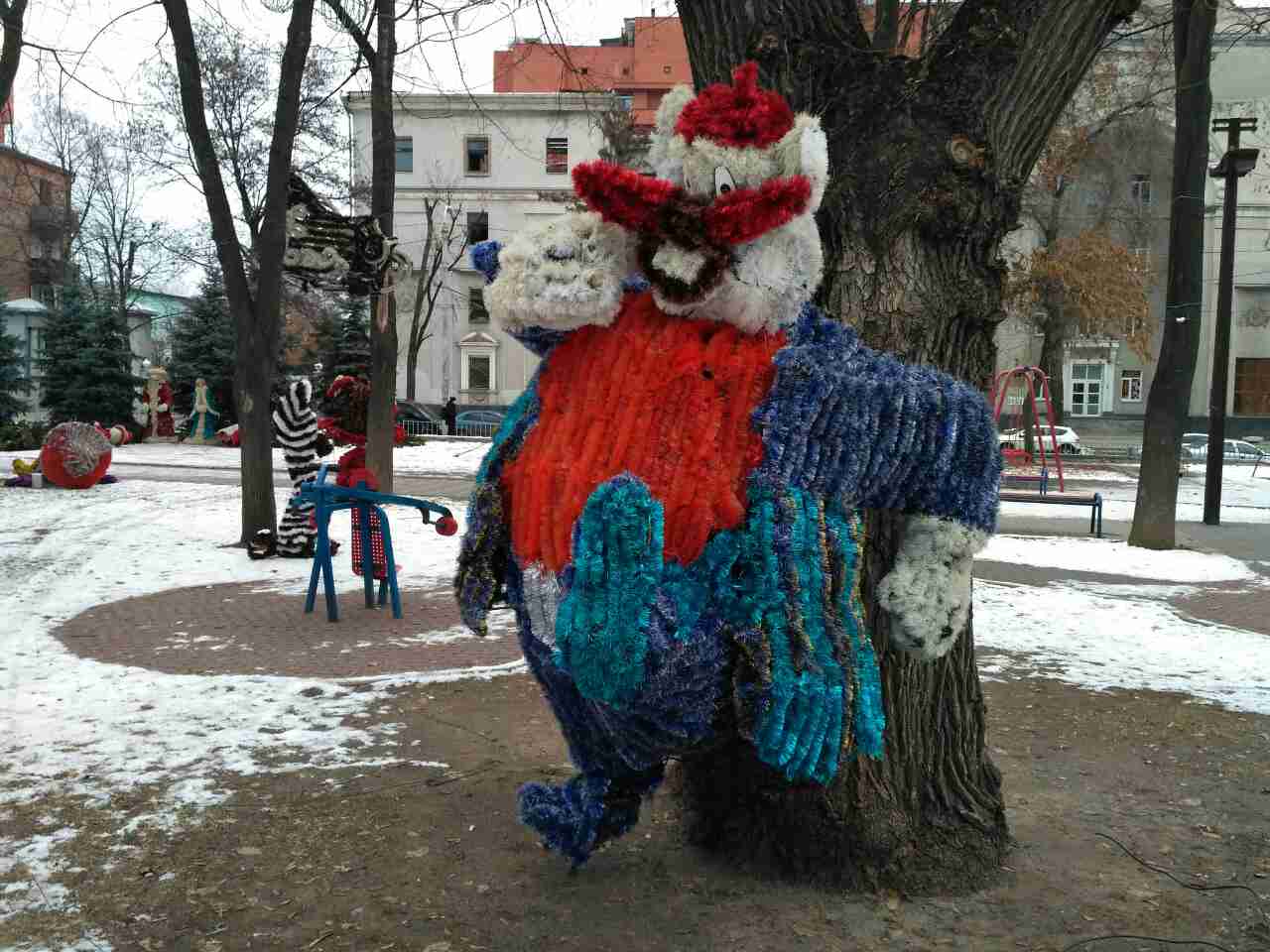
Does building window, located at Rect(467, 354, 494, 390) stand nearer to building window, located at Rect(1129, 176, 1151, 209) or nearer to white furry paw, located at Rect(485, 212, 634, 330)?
building window, located at Rect(1129, 176, 1151, 209)

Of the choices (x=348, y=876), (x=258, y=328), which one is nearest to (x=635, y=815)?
(x=348, y=876)

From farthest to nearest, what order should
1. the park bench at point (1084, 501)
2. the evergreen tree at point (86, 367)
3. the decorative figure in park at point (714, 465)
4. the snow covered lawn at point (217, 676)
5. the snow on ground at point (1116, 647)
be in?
the evergreen tree at point (86, 367) → the park bench at point (1084, 501) → the snow on ground at point (1116, 647) → the snow covered lawn at point (217, 676) → the decorative figure in park at point (714, 465)

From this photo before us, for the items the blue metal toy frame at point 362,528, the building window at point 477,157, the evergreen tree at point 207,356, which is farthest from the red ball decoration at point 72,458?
the building window at point 477,157

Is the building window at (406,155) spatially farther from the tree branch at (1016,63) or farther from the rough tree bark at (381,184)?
the tree branch at (1016,63)

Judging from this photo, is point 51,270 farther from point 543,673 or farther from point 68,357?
point 543,673

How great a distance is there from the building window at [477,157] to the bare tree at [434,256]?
169 centimetres

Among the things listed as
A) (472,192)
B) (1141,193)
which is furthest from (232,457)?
(1141,193)

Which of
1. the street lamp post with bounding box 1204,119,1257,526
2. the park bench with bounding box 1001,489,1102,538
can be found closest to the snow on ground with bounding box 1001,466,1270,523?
the park bench with bounding box 1001,489,1102,538

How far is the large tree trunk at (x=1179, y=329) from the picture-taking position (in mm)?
11133

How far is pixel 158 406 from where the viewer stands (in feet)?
83.8

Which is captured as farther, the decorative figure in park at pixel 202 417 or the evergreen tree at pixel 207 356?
the evergreen tree at pixel 207 356

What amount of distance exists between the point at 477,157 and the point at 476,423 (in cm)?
1273

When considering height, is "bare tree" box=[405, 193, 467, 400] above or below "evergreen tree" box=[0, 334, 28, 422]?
above

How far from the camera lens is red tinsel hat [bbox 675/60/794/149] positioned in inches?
92.9
